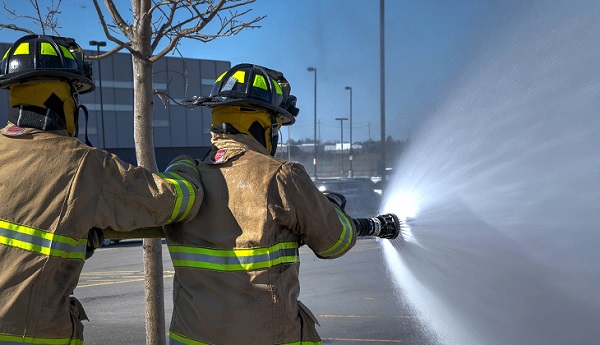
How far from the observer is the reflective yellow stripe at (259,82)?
110 inches

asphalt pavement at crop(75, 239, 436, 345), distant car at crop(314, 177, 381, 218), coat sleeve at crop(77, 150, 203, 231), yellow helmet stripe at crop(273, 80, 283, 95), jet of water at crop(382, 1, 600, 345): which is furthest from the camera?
distant car at crop(314, 177, 381, 218)

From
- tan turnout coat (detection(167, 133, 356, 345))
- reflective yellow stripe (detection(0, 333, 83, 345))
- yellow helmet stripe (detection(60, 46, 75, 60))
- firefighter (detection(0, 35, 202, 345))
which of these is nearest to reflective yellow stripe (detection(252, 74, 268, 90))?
tan turnout coat (detection(167, 133, 356, 345))

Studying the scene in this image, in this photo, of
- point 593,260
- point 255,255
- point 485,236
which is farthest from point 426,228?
point 255,255

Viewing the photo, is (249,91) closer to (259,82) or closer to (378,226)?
(259,82)

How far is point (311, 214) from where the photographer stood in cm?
264

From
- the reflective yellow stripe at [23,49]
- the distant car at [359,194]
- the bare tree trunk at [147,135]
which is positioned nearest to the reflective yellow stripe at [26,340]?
the reflective yellow stripe at [23,49]

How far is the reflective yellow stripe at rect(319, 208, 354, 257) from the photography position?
2.79 metres

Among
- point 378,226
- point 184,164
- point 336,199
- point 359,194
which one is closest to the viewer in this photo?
point 184,164

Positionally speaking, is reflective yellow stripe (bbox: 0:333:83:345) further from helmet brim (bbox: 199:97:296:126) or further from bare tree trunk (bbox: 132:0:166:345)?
bare tree trunk (bbox: 132:0:166:345)

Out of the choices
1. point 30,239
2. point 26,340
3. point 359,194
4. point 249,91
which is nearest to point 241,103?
point 249,91

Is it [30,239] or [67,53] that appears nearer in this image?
[30,239]

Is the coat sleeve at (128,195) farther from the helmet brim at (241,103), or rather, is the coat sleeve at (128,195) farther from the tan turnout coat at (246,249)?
the helmet brim at (241,103)

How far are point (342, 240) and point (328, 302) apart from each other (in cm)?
539

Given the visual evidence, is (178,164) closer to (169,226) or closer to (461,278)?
(169,226)
